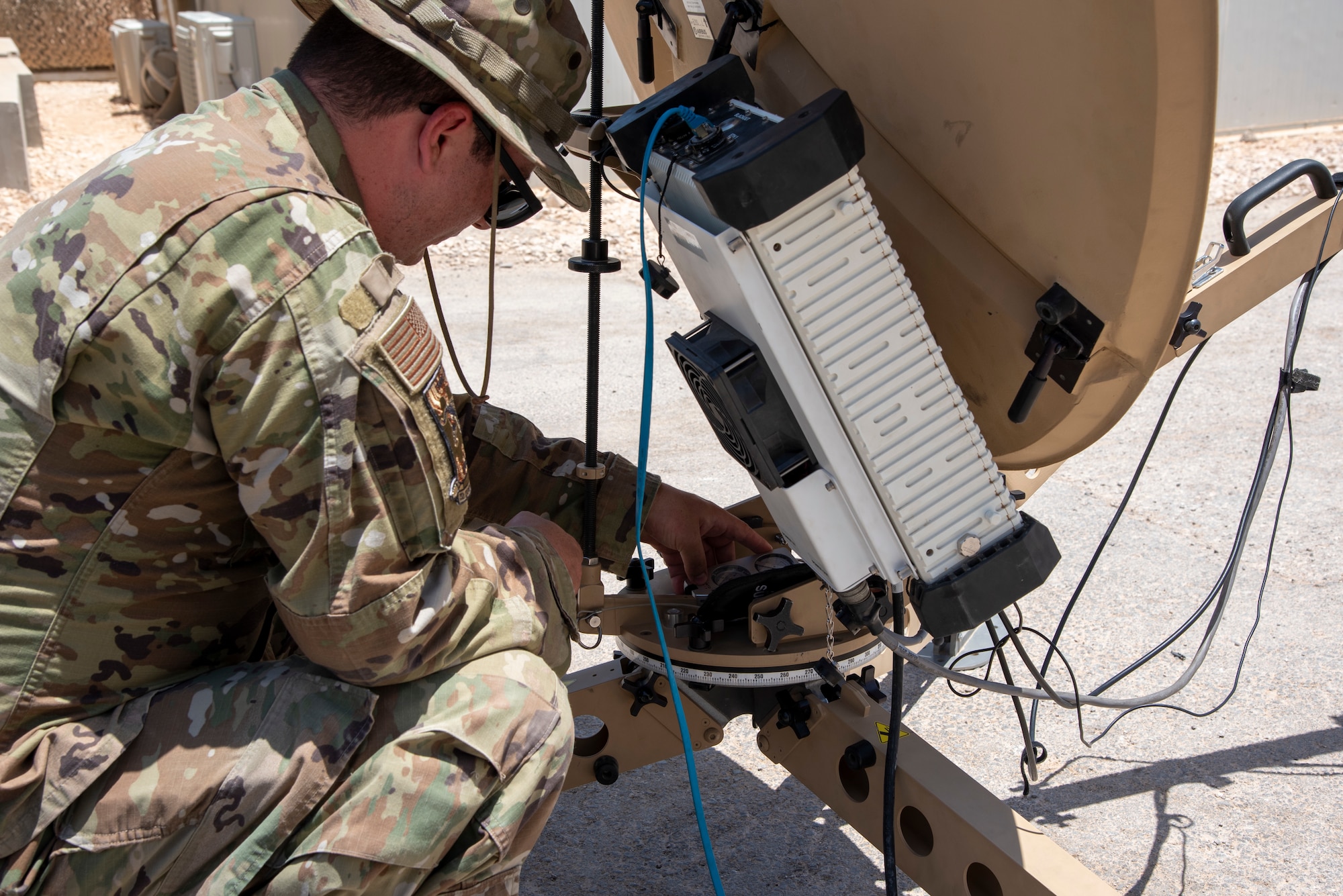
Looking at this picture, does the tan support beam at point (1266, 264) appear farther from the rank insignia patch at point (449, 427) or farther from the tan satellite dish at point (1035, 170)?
the rank insignia patch at point (449, 427)

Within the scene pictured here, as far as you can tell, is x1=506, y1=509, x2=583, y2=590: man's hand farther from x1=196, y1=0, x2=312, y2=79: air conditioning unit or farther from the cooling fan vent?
x1=196, y1=0, x2=312, y2=79: air conditioning unit

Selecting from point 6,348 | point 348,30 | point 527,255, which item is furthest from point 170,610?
point 527,255

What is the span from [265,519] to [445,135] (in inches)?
24.5

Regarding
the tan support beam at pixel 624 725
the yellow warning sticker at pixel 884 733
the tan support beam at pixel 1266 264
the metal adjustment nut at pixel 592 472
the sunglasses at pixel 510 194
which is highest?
the sunglasses at pixel 510 194

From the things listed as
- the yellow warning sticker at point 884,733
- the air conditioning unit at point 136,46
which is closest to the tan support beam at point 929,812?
the yellow warning sticker at point 884,733

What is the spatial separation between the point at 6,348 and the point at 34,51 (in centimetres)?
1817

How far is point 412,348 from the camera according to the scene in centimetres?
158

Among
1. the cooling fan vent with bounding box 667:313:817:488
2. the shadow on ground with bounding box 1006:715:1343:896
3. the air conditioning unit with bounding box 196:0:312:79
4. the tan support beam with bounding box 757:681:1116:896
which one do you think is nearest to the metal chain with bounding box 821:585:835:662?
the tan support beam with bounding box 757:681:1116:896

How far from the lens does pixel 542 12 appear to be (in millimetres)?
1763

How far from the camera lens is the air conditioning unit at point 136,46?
13047 mm

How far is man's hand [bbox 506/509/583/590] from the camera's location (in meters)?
1.97

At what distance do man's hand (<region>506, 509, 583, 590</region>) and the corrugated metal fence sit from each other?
9.55 meters

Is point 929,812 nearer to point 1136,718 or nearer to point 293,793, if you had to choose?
point 293,793

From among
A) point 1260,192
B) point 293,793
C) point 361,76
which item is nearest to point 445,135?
point 361,76
